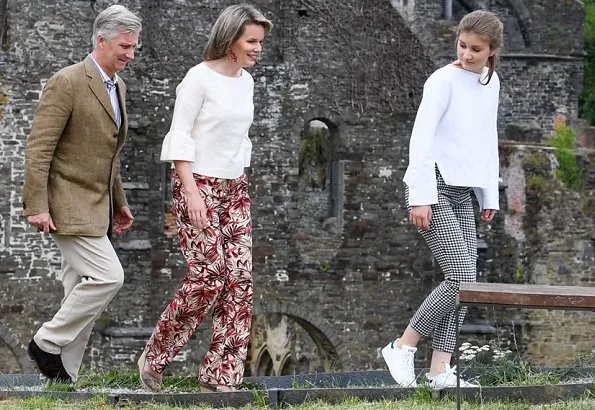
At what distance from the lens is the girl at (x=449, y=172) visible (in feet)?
31.0

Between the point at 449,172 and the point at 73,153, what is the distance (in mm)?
2280

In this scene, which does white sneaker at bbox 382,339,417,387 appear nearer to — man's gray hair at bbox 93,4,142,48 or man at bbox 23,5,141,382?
man at bbox 23,5,141,382

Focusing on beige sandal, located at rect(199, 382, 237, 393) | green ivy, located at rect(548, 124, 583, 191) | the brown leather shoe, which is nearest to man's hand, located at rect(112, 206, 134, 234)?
the brown leather shoe

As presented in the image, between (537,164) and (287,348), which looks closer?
(537,164)

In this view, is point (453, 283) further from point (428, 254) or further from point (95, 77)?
point (428, 254)

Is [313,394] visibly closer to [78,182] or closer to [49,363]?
[49,363]

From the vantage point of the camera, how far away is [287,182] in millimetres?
22156

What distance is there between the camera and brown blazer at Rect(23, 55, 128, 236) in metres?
8.99

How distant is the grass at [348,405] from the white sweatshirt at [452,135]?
4.33 feet

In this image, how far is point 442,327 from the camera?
9.73 m

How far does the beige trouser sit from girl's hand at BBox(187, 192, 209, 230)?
0.54 metres

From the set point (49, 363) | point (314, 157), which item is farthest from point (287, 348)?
point (49, 363)

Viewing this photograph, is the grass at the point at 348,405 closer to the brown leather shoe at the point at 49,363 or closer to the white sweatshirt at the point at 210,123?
the brown leather shoe at the point at 49,363

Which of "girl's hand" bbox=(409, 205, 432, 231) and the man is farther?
"girl's hand" bbox=(409, 205, 432, 231)
